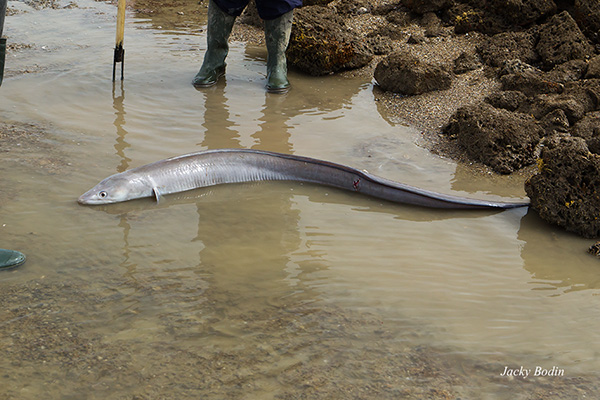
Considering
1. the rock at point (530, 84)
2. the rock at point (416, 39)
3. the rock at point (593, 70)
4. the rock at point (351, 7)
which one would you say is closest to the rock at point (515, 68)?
the rock at point (530, 84)

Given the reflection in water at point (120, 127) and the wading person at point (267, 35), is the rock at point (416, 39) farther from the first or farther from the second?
the reflection in water at point (120, 127)

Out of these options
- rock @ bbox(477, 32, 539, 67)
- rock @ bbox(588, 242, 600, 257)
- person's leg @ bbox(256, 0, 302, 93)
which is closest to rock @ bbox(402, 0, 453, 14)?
rock @ bbox(477, 32, 539, 67)

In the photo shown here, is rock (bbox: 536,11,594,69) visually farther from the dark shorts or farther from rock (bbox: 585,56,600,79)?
the dark shorts

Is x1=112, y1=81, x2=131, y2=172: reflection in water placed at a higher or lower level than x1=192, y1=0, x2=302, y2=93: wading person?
lower

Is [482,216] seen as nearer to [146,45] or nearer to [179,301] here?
[179,301]

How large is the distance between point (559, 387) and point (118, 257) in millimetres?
2519

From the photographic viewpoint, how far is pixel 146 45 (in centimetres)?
828

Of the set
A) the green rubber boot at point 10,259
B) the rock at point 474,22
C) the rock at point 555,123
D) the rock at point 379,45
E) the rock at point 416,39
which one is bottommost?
the green rubber boot at point 10,259

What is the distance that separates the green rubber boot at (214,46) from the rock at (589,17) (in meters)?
4.20

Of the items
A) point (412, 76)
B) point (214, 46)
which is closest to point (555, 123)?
point (412, 76)

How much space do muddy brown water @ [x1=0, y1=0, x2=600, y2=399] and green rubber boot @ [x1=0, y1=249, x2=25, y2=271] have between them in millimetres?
73

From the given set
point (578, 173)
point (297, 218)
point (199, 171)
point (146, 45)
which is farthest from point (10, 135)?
point (578, 173)

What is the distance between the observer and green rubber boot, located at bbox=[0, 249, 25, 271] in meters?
A: 3.50

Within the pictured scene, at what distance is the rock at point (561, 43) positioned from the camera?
7035 millimetres
